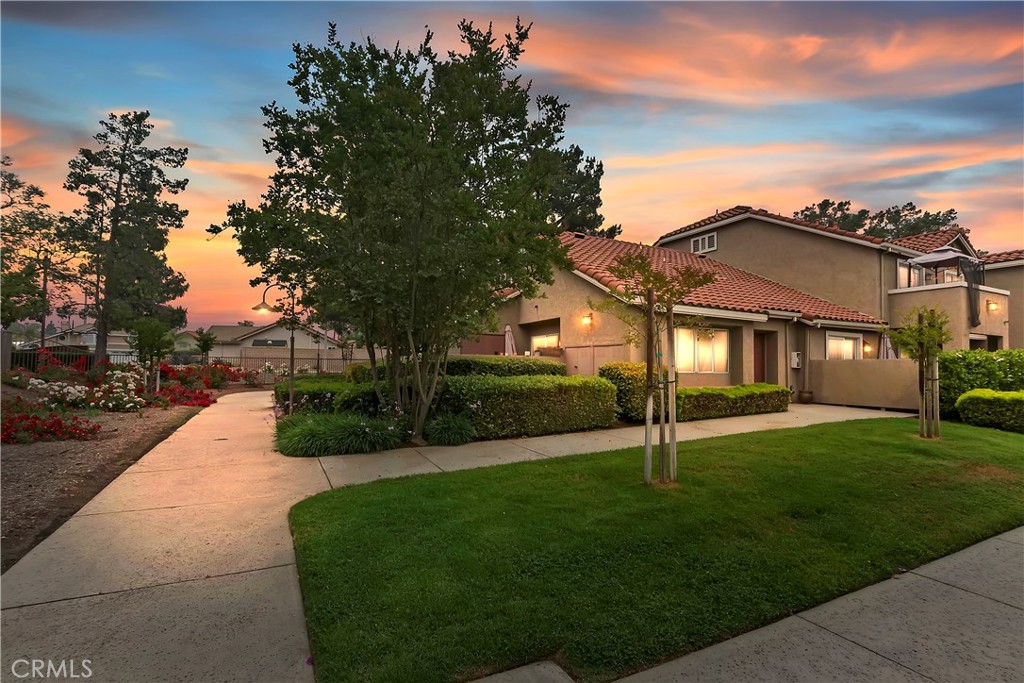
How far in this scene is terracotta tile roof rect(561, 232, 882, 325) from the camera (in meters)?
13.2

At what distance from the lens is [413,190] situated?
22.8 feet

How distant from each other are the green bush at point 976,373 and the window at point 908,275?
6.63 metres

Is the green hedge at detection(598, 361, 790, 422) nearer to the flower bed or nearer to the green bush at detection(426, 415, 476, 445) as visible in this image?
the green bush at detection(426, 415, 476, 445)

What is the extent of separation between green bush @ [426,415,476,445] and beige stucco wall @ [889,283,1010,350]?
51.6 ft

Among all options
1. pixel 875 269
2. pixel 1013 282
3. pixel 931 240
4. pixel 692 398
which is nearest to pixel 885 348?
pixel 875 269

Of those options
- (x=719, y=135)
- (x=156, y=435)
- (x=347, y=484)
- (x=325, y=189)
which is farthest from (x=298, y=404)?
(x=719, y=135)

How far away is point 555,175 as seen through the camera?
7.69 m

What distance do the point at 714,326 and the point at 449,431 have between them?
908cm

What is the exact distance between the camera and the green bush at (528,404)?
8.56 meters

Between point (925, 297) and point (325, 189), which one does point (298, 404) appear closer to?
point (325, 189)

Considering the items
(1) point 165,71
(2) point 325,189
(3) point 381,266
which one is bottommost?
(3) point 381,266

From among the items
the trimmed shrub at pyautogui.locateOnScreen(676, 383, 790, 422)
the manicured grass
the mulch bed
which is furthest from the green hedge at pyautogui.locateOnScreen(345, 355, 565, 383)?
the manicured grass

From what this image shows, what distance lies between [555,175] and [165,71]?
6212mm

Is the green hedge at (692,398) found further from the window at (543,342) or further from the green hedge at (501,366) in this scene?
the window at (543,342)
